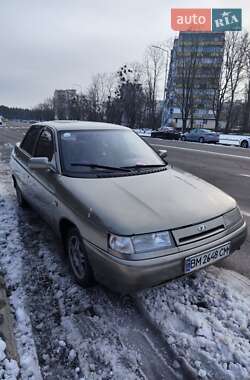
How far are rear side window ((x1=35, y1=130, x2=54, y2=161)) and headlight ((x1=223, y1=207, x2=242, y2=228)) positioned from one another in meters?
2.16

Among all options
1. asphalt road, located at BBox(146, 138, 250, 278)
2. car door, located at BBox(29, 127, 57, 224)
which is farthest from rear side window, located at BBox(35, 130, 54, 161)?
asphalt road, located at BBox(146, 138, 250, 278)

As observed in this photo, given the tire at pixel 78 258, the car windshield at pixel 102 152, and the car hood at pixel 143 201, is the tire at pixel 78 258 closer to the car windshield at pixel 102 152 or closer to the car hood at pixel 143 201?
the car hood at pixel 143 201

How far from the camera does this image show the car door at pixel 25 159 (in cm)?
450

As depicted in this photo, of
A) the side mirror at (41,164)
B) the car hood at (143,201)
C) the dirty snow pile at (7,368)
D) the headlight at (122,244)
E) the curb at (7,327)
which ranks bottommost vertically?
the dirty snow pile at (7,368)

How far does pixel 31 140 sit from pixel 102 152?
1.68 meters

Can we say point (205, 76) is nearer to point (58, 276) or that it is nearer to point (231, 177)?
point (231, 177)

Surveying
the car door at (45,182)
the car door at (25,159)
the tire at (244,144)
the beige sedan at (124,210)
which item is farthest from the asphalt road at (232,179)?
the tire at (244,144)

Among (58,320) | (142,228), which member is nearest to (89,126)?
(142,228)

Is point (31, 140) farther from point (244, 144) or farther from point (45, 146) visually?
point (244, 144)

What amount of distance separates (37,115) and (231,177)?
351 ft

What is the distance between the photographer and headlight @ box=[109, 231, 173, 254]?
2.30m

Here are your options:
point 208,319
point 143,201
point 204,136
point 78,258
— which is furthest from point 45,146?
point 204,136

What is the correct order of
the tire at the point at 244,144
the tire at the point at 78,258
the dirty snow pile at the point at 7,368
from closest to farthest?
the dirty snow pile at the point at 7,368, the tire at the point at 78,258, the tire at the point at 244,144

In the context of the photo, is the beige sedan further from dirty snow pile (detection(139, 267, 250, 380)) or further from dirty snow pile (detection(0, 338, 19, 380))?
dirty snow pile (detection(0, 338, 19, 380))
